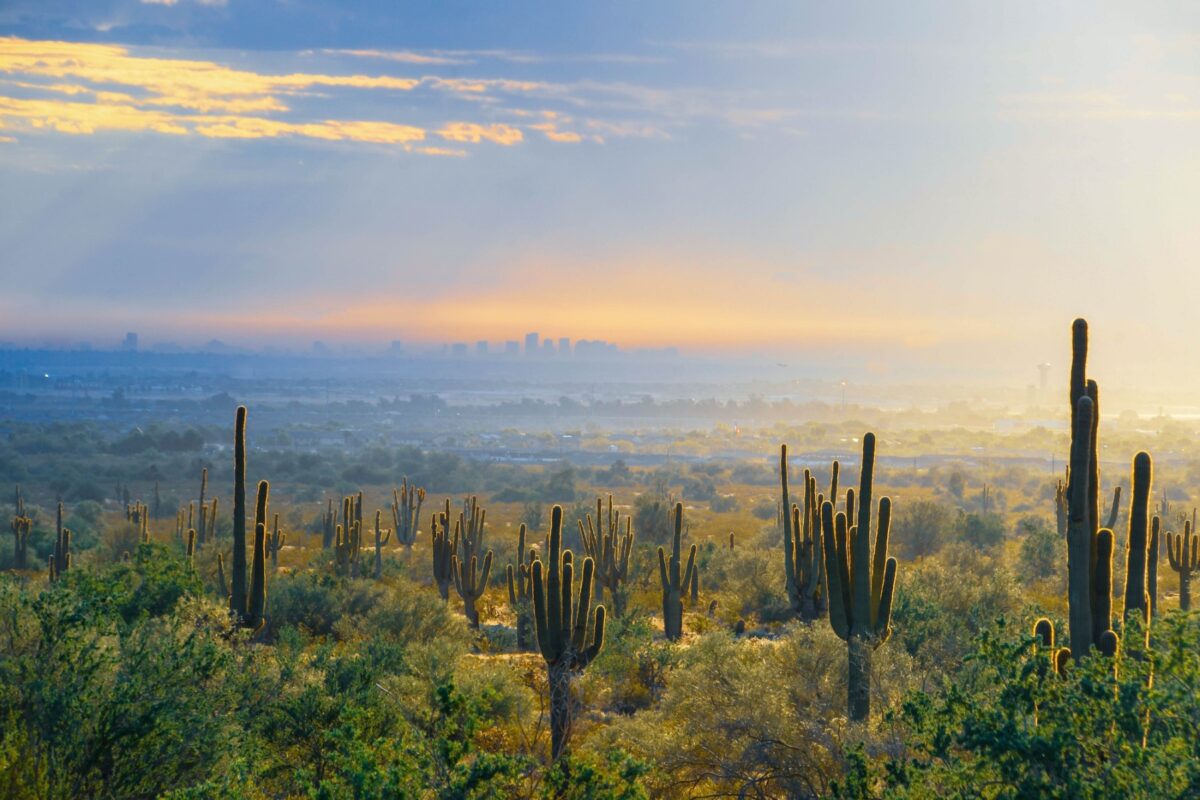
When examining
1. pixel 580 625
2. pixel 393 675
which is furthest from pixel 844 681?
pixel 393 675

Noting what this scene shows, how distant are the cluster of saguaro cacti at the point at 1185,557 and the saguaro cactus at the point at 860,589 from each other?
15.3 meters

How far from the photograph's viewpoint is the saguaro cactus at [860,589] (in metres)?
12.0

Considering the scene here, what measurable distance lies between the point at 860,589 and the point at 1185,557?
17.1m

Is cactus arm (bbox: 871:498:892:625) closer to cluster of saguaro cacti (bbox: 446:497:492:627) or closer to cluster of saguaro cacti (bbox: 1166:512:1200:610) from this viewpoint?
cluster of saguaro cacti (bbox: 446:497:492:627)

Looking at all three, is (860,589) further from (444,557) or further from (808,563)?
(444,557)

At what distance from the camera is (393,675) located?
14734mm

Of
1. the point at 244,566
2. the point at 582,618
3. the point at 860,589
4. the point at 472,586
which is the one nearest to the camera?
the point at 860,589

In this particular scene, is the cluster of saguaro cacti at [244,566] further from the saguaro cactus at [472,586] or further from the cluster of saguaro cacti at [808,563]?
the saguaro cactus at [472,586]

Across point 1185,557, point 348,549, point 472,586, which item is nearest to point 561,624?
point 472,586

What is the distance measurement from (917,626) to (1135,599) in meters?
7.87

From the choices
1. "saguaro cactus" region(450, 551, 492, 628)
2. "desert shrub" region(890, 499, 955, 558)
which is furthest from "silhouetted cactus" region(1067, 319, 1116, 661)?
"desert shrub" region(890, 499, 955, 558)

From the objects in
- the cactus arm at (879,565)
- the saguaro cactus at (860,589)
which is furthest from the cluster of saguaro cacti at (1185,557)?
the saguaro cactus at (860,589)

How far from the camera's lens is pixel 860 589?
40.5 feet

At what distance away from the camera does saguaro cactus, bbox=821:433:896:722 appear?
39.3ft
